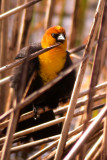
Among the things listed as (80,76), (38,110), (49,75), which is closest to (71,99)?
(80,76)

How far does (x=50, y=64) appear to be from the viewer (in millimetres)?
1763

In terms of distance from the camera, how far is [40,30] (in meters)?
4.06

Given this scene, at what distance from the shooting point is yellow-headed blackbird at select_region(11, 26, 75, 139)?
1.76 m

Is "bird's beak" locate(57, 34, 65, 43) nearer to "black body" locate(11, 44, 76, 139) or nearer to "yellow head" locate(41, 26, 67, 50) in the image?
"yellow head" locate(41, 26, 67, 50)

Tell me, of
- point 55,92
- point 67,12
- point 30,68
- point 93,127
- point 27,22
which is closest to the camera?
point 93,127

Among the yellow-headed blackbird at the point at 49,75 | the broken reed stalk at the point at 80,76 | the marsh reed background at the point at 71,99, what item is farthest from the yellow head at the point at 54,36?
the broken reed stalk at the point at 80,76

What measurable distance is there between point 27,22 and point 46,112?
57 cm

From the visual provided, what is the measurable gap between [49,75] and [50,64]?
2.3 inches

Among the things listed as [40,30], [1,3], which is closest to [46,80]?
[1,3]

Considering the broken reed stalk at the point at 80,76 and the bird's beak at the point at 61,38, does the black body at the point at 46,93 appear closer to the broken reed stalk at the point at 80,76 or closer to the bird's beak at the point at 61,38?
the bird's beak at the point at 61,38

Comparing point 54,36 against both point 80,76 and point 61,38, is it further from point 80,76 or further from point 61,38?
point 80,76

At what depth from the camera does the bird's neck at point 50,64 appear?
176 centimetres

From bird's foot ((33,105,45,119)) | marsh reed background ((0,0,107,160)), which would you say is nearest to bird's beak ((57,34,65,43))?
marsh reed background ((0,0,107,160))

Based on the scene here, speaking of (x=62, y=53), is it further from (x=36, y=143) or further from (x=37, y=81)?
(x=36, y=143)
